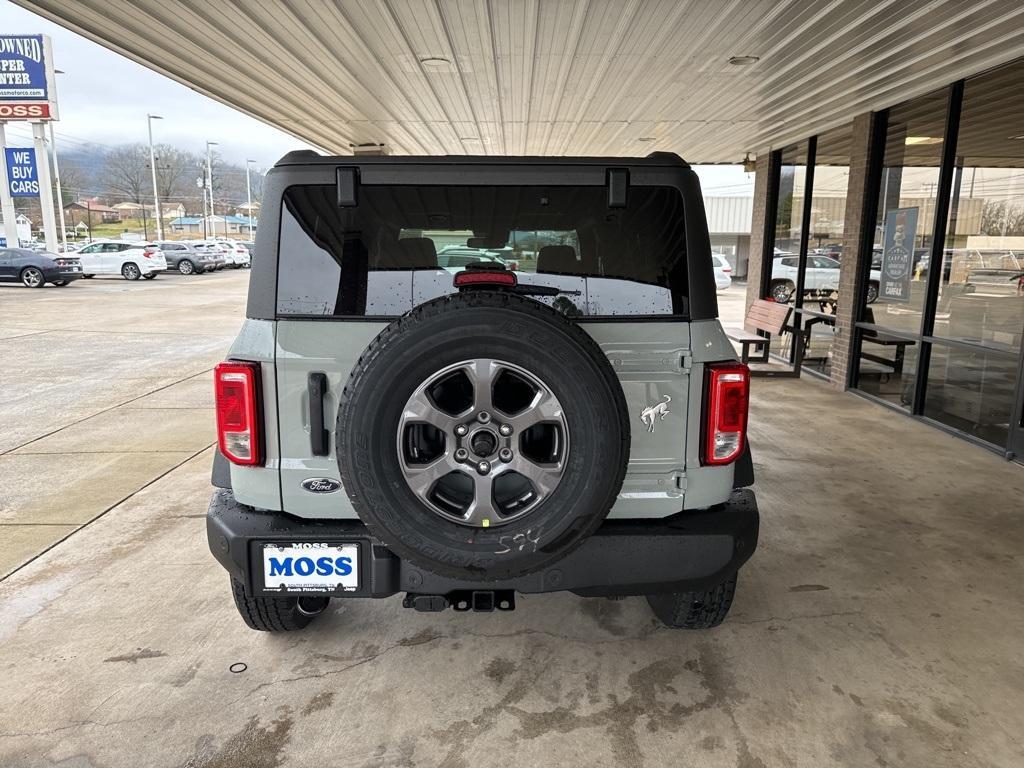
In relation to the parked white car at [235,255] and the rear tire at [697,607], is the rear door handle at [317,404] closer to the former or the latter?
the rear tire at [697,607]

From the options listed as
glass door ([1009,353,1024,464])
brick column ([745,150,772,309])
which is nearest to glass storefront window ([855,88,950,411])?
glass door ([1009,353,1024,464])

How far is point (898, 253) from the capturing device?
7.80 metres

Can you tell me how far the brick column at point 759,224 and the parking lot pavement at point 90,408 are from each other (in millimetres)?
8676

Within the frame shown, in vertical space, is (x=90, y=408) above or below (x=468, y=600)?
below

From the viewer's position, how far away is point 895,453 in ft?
19.8

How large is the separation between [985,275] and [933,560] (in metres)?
4.31

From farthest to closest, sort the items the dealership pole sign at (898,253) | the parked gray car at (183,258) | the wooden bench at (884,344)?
the parked gray car at (183,258)
the wooden bench at (884,344)
the dealership pole sign at (898,253)

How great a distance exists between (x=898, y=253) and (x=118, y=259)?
94.1 feet

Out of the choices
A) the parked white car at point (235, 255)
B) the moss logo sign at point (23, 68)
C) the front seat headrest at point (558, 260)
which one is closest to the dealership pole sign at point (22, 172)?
the moss logo sign at point (23, 68)

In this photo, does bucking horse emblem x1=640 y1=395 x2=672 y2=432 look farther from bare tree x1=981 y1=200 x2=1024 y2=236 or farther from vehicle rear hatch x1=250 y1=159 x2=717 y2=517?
bare tree x1=981 y1=200 x2=1024 y2=236

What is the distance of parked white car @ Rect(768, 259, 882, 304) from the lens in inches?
330

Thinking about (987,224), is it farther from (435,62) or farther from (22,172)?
(22,172)

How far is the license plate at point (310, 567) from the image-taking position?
238 cm

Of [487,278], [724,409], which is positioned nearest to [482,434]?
[487,278]
